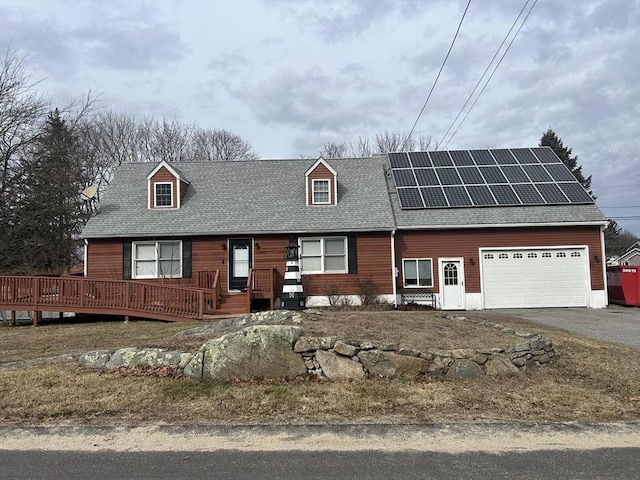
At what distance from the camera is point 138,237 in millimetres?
17703

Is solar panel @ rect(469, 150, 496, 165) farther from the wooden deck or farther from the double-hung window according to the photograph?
the wooden deck

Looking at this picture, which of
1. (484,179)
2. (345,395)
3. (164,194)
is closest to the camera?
(345,395)

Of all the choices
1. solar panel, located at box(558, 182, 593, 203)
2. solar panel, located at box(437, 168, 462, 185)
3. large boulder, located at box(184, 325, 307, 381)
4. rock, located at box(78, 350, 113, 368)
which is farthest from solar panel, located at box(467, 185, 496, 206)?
rock, located at box(78, 350, 113, 368)

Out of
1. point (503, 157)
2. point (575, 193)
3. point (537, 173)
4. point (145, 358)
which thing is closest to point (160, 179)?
point (145, 358)

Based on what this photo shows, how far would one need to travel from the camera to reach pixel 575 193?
19141 millimetres

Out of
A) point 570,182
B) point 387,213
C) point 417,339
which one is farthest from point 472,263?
point 417,339

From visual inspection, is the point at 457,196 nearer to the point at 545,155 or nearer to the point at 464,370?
the point at 545,155

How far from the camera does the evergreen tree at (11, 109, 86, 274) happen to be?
976 inches

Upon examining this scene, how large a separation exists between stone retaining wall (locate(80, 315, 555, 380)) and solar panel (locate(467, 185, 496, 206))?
12649mm

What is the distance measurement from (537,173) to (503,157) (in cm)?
192

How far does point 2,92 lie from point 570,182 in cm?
2749

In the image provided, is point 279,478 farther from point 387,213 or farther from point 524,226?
point 524,226

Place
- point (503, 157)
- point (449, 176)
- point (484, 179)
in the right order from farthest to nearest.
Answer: point (503, 157), point (449, 176), point (484, 179)

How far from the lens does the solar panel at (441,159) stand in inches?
856
